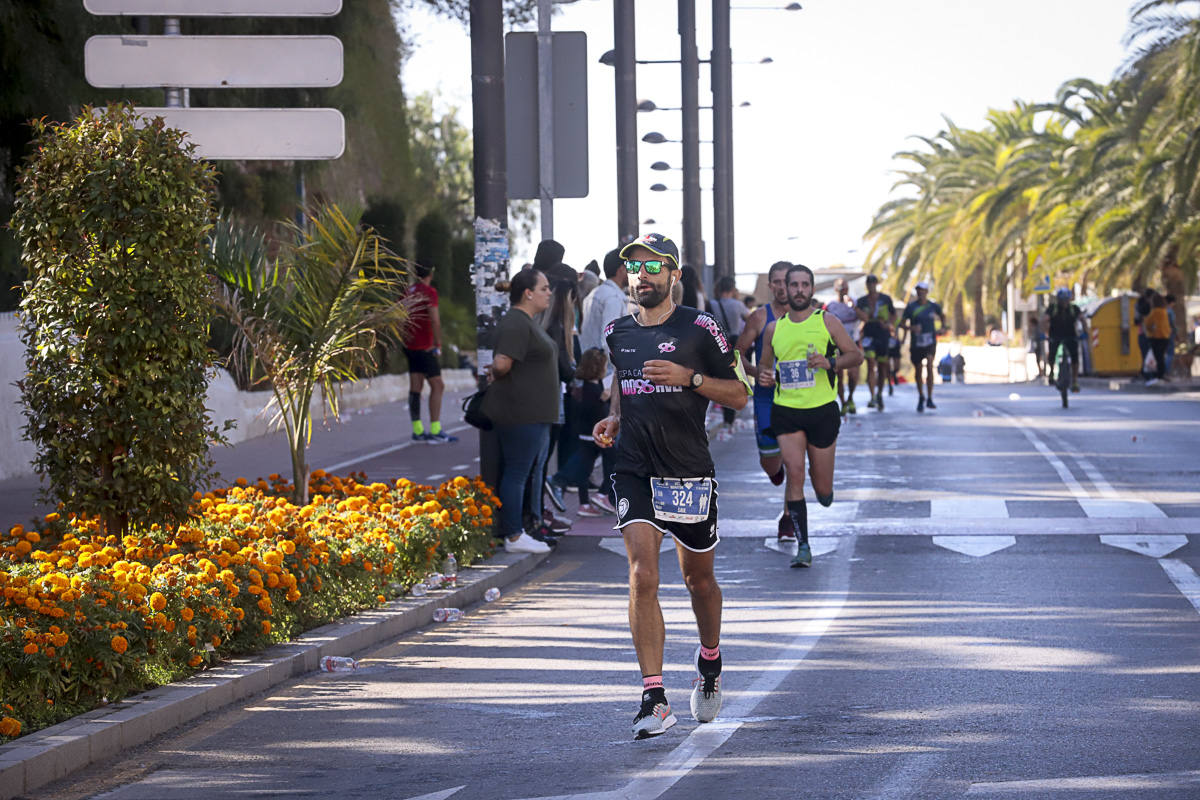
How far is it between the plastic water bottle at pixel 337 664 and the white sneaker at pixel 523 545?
13.2ft

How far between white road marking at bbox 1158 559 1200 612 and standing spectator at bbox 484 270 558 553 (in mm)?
4059

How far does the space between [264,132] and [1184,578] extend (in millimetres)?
6222

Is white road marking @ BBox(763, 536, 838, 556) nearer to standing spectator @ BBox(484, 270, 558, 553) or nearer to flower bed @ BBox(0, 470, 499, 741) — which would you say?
standing spectator @ BBox(484, 270, 558, 553)

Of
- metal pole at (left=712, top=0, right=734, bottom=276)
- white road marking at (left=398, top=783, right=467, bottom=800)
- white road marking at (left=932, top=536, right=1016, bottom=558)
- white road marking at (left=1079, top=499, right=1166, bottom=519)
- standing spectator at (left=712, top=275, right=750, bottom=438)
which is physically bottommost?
white road marking at (left=932, top=536, right=1016, bottom=558)

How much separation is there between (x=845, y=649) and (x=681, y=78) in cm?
2310

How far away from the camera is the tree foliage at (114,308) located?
9773mm

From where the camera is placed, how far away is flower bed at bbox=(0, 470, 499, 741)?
280 inches

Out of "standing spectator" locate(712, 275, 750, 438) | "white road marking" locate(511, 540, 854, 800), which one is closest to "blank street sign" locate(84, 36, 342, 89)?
"white road marking" locate(511, 540, 854, 800)

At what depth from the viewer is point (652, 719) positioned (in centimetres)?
679

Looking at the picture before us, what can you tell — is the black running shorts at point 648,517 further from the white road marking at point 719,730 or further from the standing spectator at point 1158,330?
the standing spectator at point 1158,330

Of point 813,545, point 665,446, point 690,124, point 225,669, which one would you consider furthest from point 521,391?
point 690,124

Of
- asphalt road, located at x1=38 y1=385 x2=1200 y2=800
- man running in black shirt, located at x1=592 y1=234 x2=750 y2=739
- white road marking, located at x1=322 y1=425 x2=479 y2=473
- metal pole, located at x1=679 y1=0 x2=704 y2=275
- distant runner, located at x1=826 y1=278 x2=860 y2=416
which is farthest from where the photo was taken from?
metal pole, located at x1=679 y1=0 x2=704 y2=275

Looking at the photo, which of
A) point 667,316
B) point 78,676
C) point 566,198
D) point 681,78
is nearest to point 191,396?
point 78,676

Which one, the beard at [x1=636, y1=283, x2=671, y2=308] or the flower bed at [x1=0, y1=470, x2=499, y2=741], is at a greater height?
the beard at [x1=636, y1=283, x2=671, y2=308]
